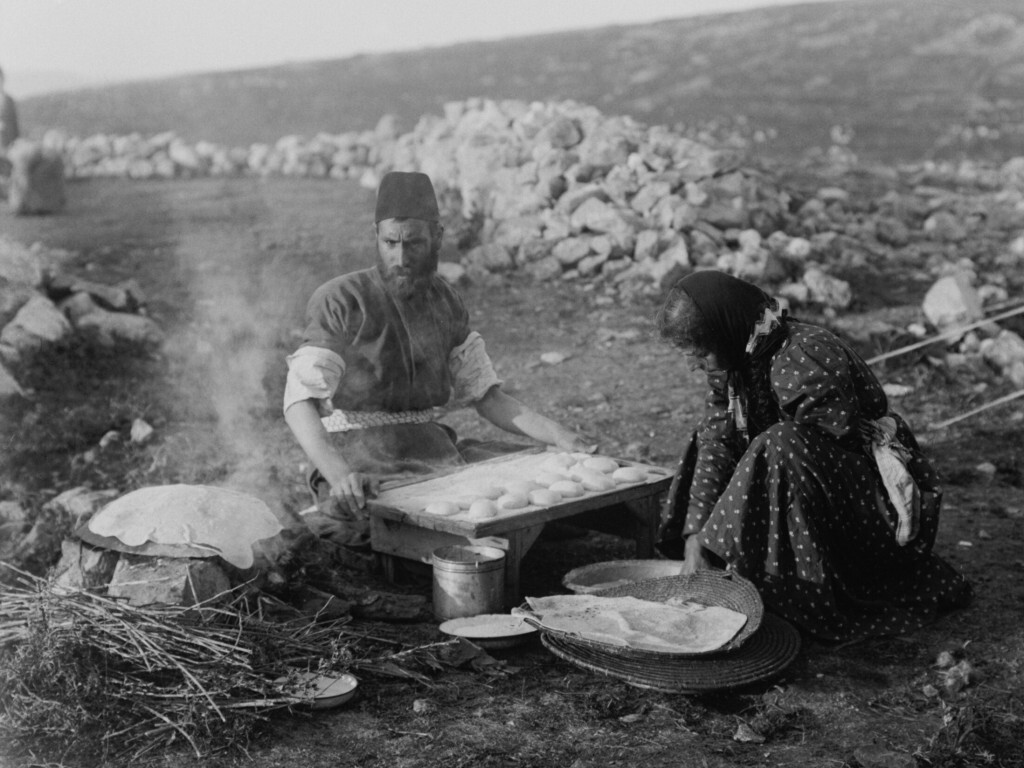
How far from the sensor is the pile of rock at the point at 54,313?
7.05 meters

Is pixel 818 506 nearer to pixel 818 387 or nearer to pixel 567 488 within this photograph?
pixel 818 387

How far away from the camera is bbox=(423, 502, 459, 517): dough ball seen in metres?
3.74

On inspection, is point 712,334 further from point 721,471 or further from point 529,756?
point 529,756

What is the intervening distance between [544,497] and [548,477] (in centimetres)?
29

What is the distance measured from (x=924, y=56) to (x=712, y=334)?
18.1 metres

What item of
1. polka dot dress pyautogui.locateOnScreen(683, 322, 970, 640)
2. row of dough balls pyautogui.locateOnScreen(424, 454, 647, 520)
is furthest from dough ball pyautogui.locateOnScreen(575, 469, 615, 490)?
polka dot dress pyautogui.locateOnScreen(683, 322, 970, 640)

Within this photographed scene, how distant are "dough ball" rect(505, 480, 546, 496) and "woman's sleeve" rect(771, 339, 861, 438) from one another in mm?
1001

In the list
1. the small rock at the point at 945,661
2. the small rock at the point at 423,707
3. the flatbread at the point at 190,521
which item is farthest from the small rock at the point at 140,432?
the small rock at the point at 945,661

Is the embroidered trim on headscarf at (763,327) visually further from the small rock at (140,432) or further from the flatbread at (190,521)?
the small rock at (140,432)

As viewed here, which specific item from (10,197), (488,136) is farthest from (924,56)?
(10,197)

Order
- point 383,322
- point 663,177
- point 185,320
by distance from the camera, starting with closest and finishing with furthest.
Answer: point 383,322
point 185,320
point 663,177

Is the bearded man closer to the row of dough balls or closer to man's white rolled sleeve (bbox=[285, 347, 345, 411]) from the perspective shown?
man's white rolled sleeve (bbox=[285, 347, 345, 411])

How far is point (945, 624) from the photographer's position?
12.7 feet

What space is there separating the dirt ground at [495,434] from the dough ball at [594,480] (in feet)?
1.58
